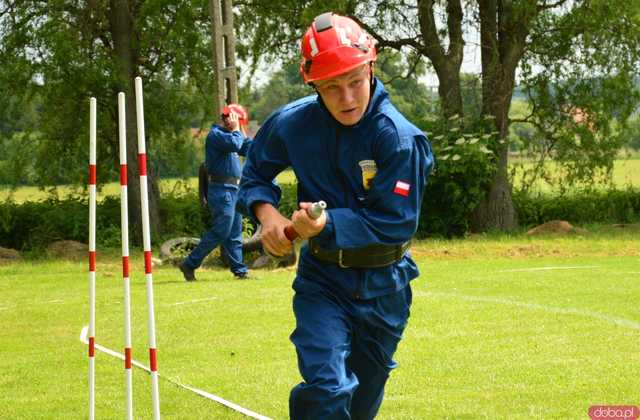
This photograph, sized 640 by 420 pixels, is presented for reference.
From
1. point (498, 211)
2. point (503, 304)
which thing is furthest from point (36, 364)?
point (498, 211)

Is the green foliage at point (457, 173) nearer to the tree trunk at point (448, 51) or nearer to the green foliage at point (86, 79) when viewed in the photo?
the tree trunk at point (448, 51)

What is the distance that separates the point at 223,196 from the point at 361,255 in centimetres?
1045

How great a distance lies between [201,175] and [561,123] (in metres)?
11.7

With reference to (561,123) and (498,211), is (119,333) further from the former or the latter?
(561,123)

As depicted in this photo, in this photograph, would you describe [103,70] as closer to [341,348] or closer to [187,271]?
[187,271]

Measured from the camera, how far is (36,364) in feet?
33.6

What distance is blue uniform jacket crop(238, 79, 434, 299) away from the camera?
5441mm

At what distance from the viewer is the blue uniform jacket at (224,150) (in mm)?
15196

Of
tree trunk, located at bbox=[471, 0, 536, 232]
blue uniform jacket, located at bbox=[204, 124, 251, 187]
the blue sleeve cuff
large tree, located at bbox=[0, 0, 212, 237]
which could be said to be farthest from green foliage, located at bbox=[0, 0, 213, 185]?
the blue sleeve cuff

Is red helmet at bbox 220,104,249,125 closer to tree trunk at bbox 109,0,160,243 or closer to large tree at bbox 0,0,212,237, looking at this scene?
large tree at bbox 0,0,212,237

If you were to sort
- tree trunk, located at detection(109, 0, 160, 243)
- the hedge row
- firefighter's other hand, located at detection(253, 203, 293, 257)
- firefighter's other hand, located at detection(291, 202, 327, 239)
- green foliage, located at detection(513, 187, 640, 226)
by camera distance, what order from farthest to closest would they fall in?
green foliage, located at detection(513, 187, 640, 226)
the hedge row
tree trunk, located at detection(109, 0, 160, 243)
firefighter's other hand, located at detection(253, 203, 293, 257)
firefighter's other hand, located at detection(291, 202, 327, 239)

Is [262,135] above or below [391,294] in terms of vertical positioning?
above

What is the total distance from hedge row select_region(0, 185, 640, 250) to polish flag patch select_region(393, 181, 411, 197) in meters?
19.3

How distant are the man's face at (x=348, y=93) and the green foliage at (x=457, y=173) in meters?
19.2
